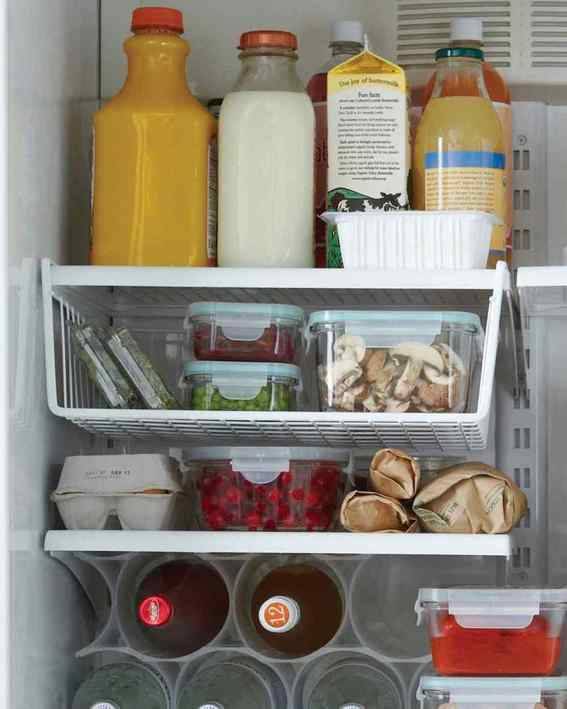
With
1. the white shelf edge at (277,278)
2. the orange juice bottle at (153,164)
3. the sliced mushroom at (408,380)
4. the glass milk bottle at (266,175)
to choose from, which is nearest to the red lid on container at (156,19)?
the orange juice bottle at (153,164)

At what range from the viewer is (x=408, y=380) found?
1.54 meters

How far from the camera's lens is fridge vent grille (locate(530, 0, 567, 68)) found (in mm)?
1874

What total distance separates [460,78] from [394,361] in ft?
1.34

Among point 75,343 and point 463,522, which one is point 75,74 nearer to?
point 75,343

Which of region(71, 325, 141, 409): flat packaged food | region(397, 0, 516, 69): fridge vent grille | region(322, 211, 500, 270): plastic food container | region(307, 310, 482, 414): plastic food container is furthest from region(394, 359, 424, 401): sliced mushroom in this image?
region(397, 0, 516, 69): fridge vent grille

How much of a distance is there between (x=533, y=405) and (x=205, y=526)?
1.69 ft

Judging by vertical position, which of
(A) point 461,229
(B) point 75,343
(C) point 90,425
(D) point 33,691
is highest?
(A) point 461,229

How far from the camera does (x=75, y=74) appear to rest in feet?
5.89

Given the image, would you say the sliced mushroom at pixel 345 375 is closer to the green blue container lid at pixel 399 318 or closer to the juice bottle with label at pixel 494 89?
the green blue container lid at pixel 399 318

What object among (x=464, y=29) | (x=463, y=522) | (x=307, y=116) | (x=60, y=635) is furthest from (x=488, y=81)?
(x=60, y=635)

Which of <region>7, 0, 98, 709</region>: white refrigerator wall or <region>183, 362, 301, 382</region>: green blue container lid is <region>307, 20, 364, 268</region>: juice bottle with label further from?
<region>7, 0, 98, 709</region>: white refrigerator wall

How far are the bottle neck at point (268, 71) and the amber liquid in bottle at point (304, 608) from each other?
614 millimetres

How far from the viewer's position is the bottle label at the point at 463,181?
64.7 inches

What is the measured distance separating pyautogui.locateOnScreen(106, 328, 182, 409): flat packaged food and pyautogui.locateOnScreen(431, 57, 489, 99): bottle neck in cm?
51
